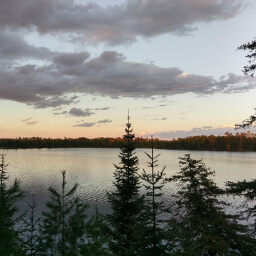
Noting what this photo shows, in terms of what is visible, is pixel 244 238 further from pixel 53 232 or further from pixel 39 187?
pixel 39 187

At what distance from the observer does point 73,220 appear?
39.3 feet

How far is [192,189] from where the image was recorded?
65.6ft

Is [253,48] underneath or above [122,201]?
above

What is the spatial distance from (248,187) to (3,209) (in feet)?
38.0

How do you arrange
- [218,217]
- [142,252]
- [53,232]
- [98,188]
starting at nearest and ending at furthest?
[142,252]
[53,232]
[218,217]
[98,188]

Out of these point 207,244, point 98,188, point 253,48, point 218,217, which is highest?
point 253,48

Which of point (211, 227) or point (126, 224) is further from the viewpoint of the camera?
point (211, 227)

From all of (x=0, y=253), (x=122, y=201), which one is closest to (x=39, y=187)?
(x=122, y=201)

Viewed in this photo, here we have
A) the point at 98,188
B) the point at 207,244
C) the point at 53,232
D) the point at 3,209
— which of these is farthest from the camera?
the point at 98,188

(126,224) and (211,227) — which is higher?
(126,224)

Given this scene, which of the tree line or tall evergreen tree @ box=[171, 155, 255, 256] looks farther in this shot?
tall evergreen tree @ box=[171, 155, 255, 256]

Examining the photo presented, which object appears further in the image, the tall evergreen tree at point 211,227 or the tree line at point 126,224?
the tall evergreen tree at point 211,227

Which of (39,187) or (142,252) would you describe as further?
(39,187)

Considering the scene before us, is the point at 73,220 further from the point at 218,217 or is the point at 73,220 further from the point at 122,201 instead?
the point at 218,217
